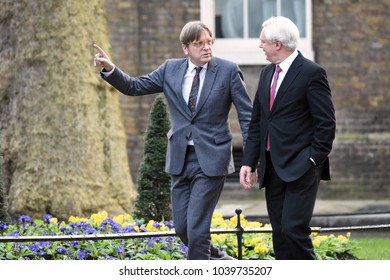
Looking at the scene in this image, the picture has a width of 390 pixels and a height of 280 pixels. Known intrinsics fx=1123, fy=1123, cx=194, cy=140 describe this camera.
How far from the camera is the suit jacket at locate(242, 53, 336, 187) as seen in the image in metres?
7.09

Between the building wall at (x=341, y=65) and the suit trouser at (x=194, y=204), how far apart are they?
1085 centimetres

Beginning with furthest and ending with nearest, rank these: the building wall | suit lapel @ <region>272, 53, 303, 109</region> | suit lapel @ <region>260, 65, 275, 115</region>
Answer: the building wall
suit lapel @ <region>260, 65, 275, 115</region>
suit lapel @ <region>272, 53, 303, 109</region>

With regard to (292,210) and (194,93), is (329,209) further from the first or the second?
(292,210)

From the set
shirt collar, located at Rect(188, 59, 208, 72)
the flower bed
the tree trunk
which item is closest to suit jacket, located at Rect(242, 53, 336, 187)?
shirt collar, located at Rect(188, 59, 208, 72)

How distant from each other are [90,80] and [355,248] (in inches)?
142

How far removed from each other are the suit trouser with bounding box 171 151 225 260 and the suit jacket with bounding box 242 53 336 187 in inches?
19.3

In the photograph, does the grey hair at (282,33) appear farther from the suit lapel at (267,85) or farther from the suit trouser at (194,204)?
the suit trouser at (194,204)

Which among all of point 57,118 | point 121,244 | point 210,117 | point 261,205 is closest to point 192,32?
point 210,117

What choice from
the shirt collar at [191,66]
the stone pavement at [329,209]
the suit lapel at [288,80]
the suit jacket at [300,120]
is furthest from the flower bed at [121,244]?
the stone pavement at [329,209]

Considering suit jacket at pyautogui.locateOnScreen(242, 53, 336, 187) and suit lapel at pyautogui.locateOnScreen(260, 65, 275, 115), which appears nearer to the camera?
suit jacket at pyautogui.locateOnScreen(242, 53, 336, 187)

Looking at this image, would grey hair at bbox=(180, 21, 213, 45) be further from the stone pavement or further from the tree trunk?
the stone pavement

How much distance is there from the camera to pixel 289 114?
7.21m

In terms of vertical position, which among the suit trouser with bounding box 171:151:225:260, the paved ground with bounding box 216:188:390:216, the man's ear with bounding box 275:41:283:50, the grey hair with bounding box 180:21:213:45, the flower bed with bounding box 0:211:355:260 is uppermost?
the grey hair with bounding box 180:21:213:45
